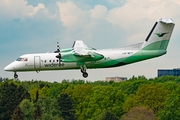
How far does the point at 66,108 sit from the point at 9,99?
11584mm

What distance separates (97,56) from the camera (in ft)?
298

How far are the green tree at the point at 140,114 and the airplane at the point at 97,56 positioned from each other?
5498cm

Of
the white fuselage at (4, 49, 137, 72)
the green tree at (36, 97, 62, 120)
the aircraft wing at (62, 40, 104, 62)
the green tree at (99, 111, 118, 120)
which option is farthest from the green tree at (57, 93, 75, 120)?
the aircraft wing at (62, 40, 104, 62)

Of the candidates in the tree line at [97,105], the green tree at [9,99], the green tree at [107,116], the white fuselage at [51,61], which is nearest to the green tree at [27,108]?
the tree line at [97,105]

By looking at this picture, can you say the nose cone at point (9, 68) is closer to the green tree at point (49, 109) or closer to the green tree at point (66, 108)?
the green tree at point (49, 109)

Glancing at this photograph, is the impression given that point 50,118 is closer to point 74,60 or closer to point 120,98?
point 120,98

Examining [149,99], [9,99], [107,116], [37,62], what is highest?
[37,62]

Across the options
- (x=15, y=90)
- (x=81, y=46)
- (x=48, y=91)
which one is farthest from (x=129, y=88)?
(x=81, y=46)

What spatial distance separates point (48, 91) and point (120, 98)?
1426 inches

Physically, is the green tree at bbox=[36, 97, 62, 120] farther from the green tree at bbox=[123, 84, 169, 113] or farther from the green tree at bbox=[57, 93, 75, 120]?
the green tree at bbox=[123, 84, 169, 113]

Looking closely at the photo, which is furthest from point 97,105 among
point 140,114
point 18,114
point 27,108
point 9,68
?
point 9,68

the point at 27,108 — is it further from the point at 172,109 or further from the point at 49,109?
the point at 172,109

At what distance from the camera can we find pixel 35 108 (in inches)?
6132

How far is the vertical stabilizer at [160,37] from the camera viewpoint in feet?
307
